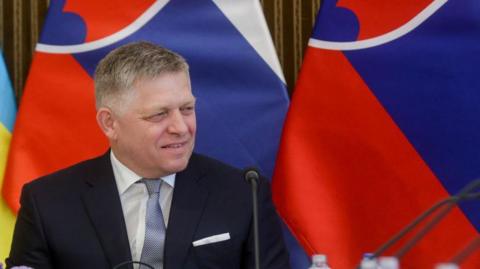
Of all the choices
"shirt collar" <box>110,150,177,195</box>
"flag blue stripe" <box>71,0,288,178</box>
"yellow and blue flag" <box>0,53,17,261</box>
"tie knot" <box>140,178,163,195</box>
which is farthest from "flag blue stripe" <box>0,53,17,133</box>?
"tie knot" <box>140,178,163,195</box>

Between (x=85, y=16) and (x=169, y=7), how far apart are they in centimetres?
30

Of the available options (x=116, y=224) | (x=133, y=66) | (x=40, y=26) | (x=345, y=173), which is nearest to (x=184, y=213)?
(x=116, y=224)

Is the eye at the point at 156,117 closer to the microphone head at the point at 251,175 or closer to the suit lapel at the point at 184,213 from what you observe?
the suit lapel at the point at 184,213

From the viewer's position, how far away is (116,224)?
2.56 metres

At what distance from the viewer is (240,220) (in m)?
2.60

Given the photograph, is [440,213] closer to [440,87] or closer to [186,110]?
[186,110]

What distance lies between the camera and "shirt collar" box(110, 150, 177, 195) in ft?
8.57

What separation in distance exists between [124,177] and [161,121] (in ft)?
0.78

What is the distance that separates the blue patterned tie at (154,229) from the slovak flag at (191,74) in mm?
493

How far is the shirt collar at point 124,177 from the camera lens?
261cm

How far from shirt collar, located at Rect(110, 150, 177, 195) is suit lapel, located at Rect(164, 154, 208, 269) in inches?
0.9

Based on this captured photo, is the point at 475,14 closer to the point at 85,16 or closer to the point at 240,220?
the point at 240,220

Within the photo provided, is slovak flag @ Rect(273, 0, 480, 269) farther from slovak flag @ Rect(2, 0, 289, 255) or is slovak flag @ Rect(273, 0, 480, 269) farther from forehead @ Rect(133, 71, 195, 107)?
forehead @ Rect(133, 71, 195, 107)

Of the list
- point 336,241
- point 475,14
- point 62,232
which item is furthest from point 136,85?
point 475,14
